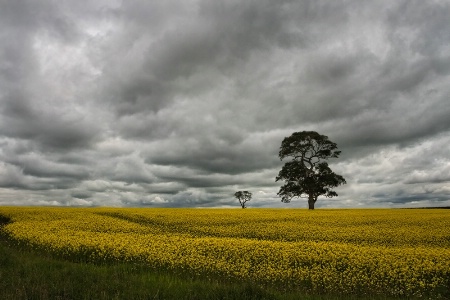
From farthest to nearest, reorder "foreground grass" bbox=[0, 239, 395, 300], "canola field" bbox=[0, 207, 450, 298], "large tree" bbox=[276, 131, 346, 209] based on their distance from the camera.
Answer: "large tree" bbox=[276, 131, 346, 209] → "canola field" bbox=[0, 207, 450, 298] → "foreground grass" bbox=[0, 239, 395, 300]

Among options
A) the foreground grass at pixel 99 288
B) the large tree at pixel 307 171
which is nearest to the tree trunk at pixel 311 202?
the large tree at pixel 307 171

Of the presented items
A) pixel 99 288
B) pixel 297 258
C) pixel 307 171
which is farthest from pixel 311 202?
pixel 99 288

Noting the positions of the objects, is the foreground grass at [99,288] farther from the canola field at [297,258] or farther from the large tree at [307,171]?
the large tree at [307,171]

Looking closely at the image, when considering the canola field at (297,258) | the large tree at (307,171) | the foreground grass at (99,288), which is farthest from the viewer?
the large tree at (307,171)

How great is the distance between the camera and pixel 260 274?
1244 centimetres

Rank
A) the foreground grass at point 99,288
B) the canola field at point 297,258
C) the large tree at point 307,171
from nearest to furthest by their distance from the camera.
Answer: the foreground grass at point 99,288 → the canola field at point 297,258 → the large tree at point 307,171

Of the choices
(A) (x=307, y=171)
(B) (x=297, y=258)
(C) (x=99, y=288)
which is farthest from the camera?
(A) (x=307, y=171)

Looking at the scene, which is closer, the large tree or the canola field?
the canola field

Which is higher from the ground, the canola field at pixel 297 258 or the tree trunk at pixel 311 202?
the tree trunk at pixel 311 202

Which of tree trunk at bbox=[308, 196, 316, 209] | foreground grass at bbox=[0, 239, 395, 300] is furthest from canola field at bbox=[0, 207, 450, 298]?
tree trunk at bbox=[308, 196, 316, 209]

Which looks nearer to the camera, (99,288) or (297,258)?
(99,288)

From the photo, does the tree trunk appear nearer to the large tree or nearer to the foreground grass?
the large tree

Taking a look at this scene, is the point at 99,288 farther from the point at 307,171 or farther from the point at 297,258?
the point at 307,171

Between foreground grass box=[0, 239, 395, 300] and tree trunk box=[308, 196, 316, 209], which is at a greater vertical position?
tree trunk box=[308, 196, 316, 209]
